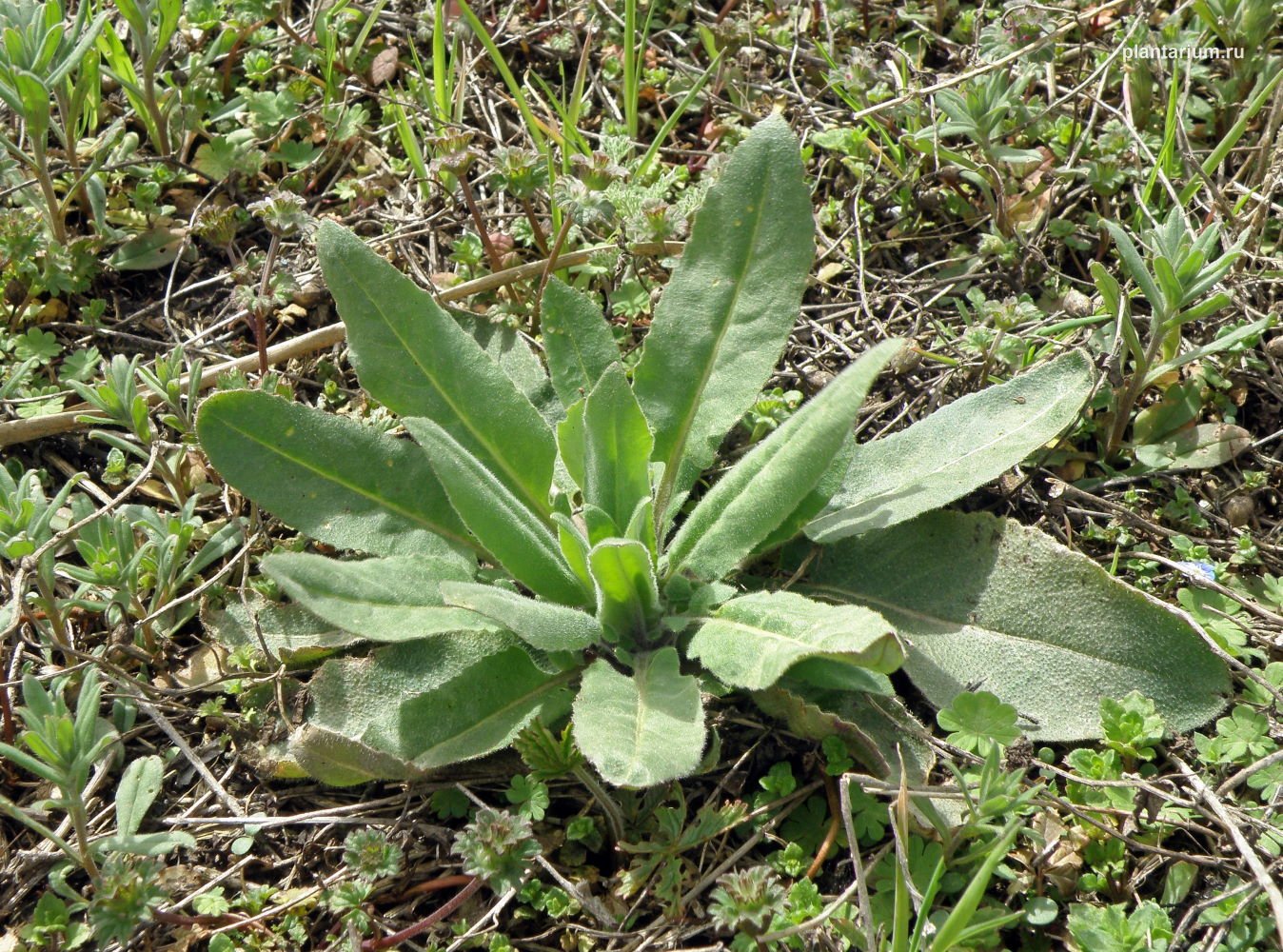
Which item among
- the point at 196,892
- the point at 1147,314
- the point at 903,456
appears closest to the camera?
the point at 196,892

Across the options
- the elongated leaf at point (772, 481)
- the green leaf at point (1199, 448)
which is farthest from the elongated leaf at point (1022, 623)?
the green leaf at point (1199, 448)

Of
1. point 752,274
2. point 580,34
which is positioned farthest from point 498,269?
point 580,34

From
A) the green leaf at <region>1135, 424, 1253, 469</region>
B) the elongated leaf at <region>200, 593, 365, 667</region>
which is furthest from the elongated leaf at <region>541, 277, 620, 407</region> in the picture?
the green leaf at <region>1135, 424, 1253, 469</region>

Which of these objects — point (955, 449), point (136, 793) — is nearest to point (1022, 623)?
point (955, 449)

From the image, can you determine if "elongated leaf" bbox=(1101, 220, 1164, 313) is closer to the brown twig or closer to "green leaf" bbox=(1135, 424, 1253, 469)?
"green leaf" bbox=(1135, 424, 1253, 469)

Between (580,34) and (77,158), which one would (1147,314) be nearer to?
(580,34)

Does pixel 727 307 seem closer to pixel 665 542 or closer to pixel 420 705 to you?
pixel 665 542

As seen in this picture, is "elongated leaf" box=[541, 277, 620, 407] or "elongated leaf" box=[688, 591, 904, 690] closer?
"elongated leaf" box=[688, 591, 904, 690]
